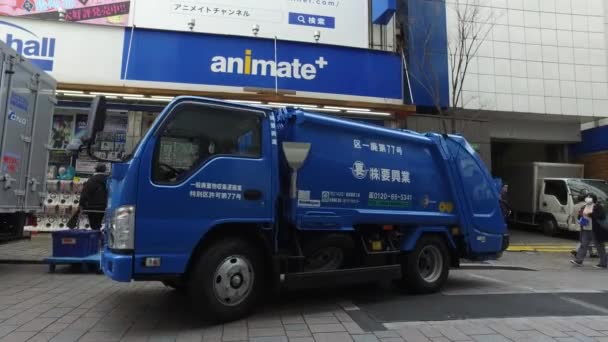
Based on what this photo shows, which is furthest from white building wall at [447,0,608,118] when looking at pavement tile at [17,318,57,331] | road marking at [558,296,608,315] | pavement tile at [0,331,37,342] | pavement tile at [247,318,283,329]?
pavement tile at [0,331,37,342]

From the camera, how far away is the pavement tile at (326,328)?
4.94 meters

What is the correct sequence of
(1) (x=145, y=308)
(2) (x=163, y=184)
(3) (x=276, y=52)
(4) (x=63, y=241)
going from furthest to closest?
(3) (x=276, y=52), (4) (x=63, y=241), (1) (x=145, y=308), (2) (x=163, y=184)

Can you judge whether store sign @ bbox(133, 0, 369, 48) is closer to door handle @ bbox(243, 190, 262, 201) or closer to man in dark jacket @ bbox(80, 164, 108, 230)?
man in dark jacket @ bbox(80, 164, 108, 230)

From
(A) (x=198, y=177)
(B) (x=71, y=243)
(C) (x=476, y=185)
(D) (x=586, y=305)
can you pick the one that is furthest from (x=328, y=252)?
(B) (x=71, y=243)

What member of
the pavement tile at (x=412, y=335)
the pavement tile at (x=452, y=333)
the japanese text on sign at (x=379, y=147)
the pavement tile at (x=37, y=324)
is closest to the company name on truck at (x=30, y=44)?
the pavement tile at (x=37, y=324)

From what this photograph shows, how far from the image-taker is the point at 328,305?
613 centimetres

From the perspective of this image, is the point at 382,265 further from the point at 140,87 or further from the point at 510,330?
the point at 140,87

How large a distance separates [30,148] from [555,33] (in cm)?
1769

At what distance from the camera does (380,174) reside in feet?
21.3

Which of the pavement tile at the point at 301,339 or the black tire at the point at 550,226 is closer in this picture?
the pavement tile at the point at 301,339

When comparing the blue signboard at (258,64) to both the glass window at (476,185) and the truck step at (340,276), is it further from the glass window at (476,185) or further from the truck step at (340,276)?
the truck step at (340,276)

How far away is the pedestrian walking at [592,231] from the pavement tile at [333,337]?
9.07m

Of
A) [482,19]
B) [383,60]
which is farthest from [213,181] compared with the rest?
[482,19]

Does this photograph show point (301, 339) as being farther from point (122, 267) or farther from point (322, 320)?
point (122, 267)
